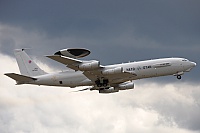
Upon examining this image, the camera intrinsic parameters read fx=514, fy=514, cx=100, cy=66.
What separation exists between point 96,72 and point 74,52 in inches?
296

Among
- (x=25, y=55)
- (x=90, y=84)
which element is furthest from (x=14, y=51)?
(x=90, y=84)

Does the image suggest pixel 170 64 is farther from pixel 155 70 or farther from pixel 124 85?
pixel 124 85

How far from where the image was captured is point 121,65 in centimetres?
9956

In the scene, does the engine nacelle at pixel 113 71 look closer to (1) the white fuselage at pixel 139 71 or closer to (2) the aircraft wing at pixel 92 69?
(2) the aircraft wing at pixel 92 69

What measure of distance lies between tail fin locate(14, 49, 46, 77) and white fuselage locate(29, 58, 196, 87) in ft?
10.8

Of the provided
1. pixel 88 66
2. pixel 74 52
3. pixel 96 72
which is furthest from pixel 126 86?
pixel 74 52

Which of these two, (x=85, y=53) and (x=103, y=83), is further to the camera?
(x=103, y=83)

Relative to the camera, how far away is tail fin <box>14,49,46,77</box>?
107500mm

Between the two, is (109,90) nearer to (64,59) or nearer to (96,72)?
(96,72)

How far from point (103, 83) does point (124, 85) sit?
29.3 feet

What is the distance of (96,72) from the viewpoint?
321ft

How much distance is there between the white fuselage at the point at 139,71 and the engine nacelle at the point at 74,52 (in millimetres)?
7553

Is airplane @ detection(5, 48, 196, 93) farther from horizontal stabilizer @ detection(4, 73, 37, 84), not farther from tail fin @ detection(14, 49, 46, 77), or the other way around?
tail fin @ detection(14, 49, 46, 77)

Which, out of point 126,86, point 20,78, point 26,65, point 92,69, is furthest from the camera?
point 26,65
